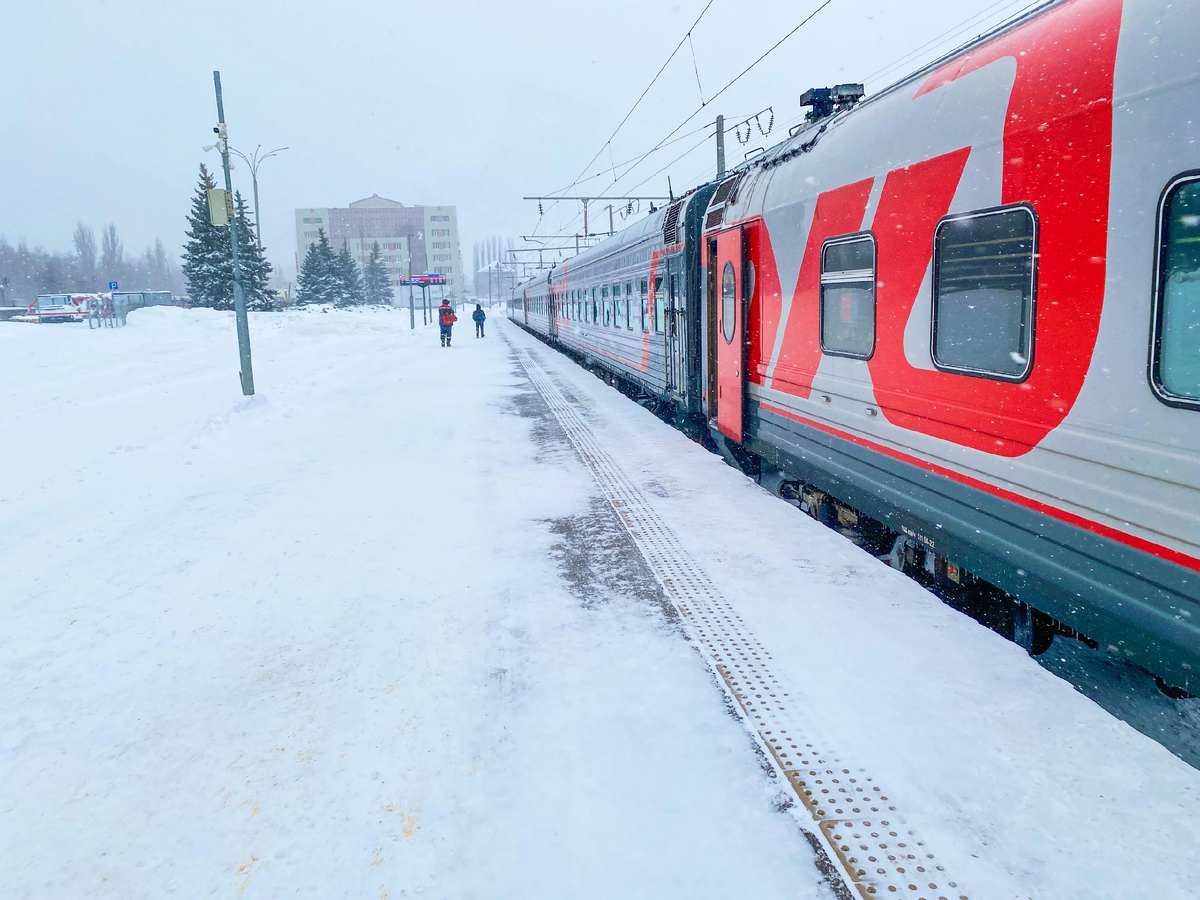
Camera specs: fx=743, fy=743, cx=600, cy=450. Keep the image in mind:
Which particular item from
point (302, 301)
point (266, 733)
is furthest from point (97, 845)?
point (302, 301)

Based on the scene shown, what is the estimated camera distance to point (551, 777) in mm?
2896

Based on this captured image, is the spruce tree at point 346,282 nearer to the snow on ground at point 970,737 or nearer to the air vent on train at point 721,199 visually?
the air vent on train at point 721,199

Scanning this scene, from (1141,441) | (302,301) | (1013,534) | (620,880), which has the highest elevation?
(302,301)

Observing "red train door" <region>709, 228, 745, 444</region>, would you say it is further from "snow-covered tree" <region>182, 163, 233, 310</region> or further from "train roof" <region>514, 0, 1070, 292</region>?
"snow-covered tree" <region>182, 163, 233, 310</region>

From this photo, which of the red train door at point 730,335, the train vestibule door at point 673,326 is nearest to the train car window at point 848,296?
the red train door at point 730,335

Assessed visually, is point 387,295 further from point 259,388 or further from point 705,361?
point 705,361

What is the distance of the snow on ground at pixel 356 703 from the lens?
250cm

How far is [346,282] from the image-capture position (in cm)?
6719

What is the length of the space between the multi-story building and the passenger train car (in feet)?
414

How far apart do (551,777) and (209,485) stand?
5964 mm

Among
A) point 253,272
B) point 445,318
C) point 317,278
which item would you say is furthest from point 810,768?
point 317,278

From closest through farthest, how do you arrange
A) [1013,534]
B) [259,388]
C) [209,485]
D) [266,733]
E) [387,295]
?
[266,733], [1013,534], [209,485], [259,388], [387,295]

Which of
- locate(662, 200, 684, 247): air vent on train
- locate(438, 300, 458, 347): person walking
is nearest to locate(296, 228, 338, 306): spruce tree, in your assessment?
locate(438, 300, 458, 347): person walking

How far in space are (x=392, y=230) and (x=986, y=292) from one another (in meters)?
139
